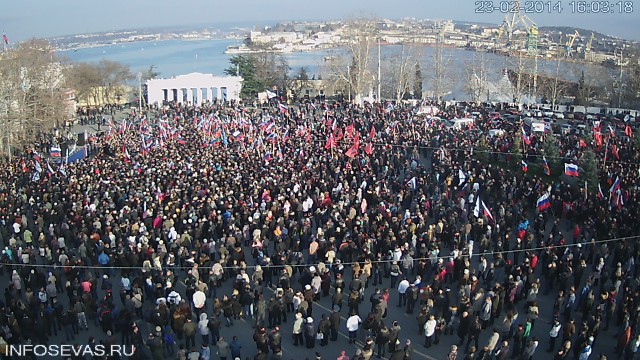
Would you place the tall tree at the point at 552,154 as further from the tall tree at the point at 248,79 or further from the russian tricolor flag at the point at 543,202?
the tall tree at the point at 248,79

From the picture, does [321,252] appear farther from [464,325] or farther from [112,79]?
[112,79]

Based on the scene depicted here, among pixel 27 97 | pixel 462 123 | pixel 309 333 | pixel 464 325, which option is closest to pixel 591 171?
pixel 464 325

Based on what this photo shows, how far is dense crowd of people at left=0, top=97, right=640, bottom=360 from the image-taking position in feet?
33.8

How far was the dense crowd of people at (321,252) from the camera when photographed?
10.3 metres

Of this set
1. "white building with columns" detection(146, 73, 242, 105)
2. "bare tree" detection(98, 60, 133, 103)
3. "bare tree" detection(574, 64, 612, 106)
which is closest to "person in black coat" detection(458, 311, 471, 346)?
"white building with columns" detection(146, 73, 242, 105)

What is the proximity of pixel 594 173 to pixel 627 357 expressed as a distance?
9.79 metres

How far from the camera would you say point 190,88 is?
4750cm

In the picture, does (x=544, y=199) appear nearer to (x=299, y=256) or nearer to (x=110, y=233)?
(x=299, y=256)

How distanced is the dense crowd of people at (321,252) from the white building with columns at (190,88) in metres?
25.4

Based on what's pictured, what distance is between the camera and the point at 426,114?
32906 mm

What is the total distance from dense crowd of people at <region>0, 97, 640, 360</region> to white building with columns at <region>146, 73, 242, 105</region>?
25375mm

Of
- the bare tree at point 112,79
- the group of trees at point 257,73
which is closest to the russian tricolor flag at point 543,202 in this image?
the group of trees at point 257,73

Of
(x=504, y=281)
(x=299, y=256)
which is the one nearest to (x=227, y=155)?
(x=299, y=256)

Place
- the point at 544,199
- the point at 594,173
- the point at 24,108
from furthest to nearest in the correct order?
1. the point at 24,108
2. the point at 594,173
3. the point at 544,199
